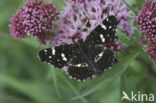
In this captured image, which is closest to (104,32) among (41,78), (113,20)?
(113,20)

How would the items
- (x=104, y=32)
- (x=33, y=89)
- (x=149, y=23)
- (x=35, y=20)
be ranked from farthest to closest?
(x=33, y=89) < (x=35, y=20) < (x=104, y=32) < (x=149, y=23)

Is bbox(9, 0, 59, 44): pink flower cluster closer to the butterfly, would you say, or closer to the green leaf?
the butterfly

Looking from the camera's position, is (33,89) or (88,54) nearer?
(88,54)

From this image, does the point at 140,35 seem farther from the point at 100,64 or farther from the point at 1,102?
the point at 1,102

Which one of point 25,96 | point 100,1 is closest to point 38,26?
point 100,1

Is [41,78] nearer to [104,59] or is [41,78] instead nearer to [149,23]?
[104,59]
